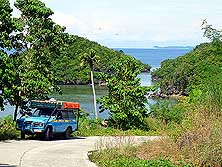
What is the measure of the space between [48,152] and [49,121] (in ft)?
17.4

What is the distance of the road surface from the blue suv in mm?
659

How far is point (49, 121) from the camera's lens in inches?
964

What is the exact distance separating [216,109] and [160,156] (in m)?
2.65

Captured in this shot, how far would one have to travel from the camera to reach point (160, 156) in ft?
53.0

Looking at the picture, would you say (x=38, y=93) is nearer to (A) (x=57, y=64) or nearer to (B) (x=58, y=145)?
(B) (x=58, y=145)

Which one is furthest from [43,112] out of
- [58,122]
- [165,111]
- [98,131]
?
[165,111]

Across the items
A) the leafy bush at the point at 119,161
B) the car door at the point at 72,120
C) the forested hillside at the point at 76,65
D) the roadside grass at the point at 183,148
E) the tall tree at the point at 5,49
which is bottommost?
the leafy bush at the point at 119,161

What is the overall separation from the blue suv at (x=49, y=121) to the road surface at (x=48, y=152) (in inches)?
26.0

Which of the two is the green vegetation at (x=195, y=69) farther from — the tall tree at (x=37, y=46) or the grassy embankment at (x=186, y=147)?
the tall tree at (x=37, y=46)

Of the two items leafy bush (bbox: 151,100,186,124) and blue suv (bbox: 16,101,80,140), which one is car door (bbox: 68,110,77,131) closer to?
blue suv (bbox: 16,101,80,140)

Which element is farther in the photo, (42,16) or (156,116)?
(156,116)

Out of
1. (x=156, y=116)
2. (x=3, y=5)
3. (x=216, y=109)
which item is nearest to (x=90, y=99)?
(x=156, y=116)

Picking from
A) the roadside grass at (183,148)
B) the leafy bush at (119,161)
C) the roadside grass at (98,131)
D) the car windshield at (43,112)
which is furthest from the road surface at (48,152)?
the roadside grass at (98,131)

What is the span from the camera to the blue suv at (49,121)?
24.1 meters
